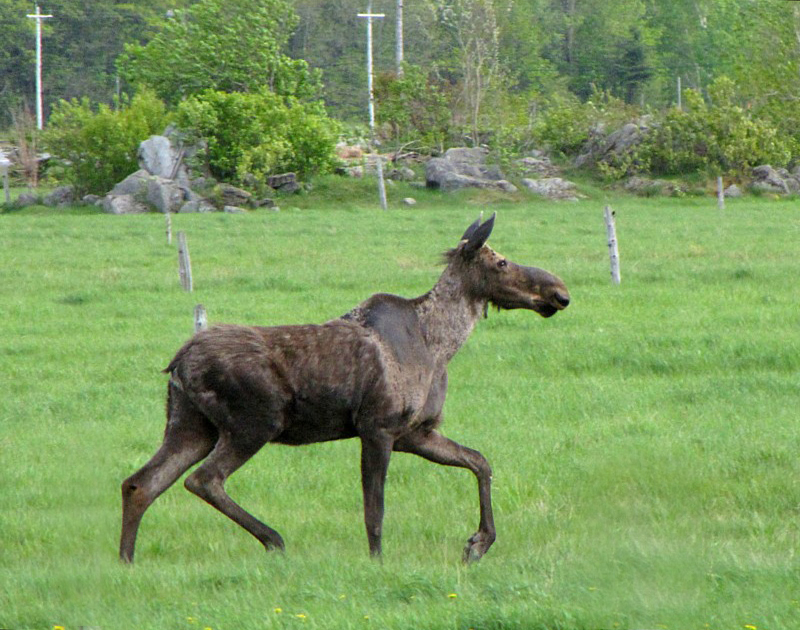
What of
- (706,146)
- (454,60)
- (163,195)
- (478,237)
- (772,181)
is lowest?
(772,181)

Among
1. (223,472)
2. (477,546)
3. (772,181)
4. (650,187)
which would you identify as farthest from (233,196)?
(477,546)

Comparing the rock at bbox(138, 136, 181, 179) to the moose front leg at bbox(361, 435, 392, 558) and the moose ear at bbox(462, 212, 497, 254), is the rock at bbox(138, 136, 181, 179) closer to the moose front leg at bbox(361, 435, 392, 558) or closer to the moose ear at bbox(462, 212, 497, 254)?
the moose ear at bbox(462, 212, 497, 254)

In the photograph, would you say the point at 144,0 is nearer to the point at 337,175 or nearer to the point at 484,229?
the point at 337,175

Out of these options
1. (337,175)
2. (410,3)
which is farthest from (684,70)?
(337,175)

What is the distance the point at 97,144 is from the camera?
4534 centimetres

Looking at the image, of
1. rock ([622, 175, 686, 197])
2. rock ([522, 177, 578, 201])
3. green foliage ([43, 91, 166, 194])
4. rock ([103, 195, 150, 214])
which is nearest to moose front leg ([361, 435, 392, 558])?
rock ([103, 195, 150, 214])

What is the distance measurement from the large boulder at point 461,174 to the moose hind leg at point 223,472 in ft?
123

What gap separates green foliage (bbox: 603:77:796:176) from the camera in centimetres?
4709

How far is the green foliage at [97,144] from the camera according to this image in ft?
147

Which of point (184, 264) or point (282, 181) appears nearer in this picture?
point (184, 264)

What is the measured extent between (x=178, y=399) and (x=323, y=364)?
89 centimetres

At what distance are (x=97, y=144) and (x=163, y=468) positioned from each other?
40.4 m

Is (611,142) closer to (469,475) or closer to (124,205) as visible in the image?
(124,205)

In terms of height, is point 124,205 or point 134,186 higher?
point 134,186
